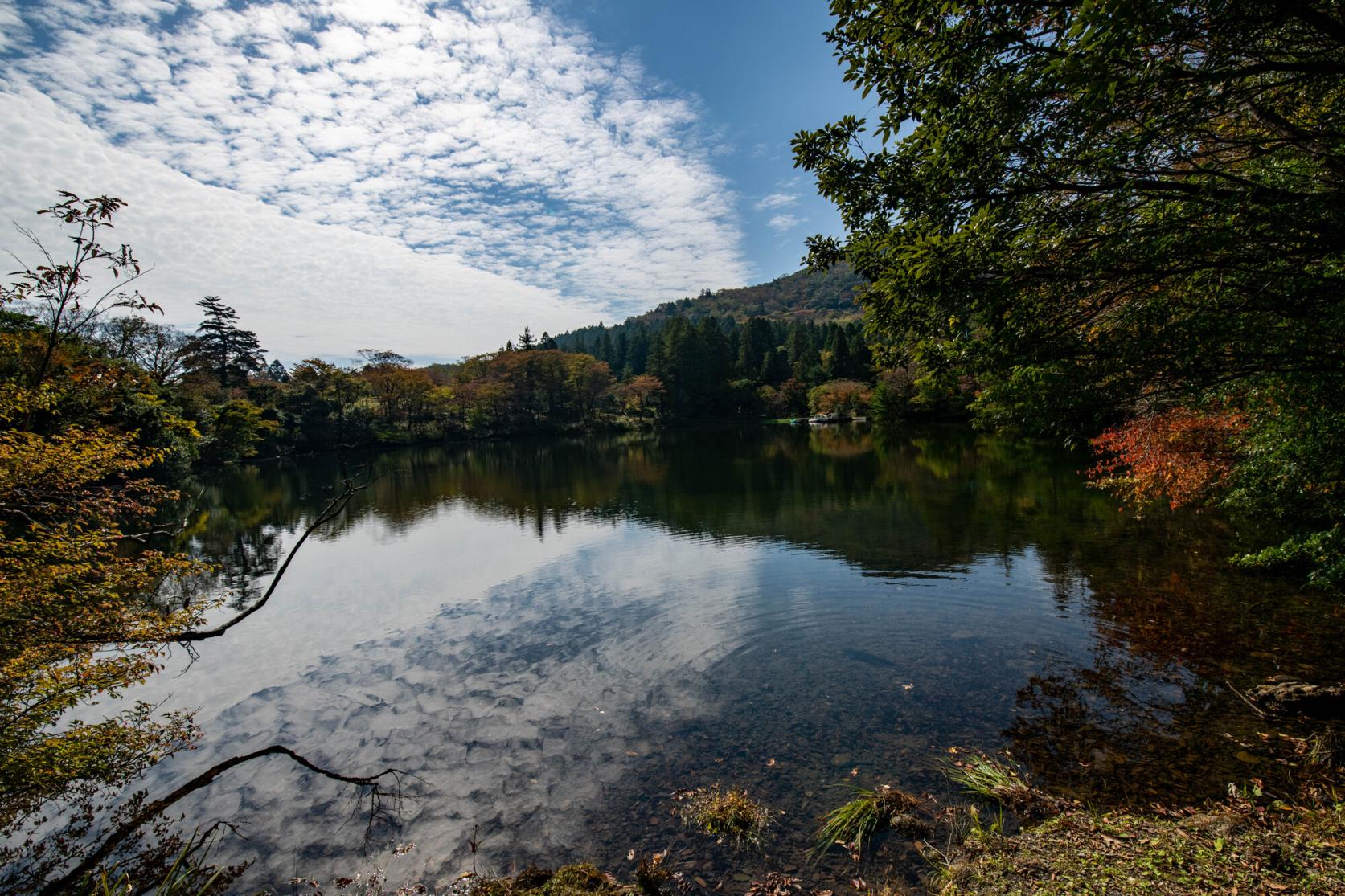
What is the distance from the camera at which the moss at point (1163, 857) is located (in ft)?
12.8

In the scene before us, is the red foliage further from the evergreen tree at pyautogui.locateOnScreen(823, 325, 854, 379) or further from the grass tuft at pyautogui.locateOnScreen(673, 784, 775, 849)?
the evergreen tree at pyautogui.locateOnScreen(823, 325, 854, 379)

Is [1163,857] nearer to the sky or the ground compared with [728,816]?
nearer to the sky

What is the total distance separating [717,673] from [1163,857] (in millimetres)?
6337

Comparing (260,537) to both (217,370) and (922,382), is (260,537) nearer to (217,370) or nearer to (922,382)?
(922,382)

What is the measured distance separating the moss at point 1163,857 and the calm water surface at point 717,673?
0.84 m

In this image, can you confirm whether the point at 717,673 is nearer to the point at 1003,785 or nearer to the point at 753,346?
the point at 1003,785

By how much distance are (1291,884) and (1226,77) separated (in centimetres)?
583

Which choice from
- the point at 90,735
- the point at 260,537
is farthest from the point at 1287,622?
the point at 260,537

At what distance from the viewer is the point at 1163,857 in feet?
14.1

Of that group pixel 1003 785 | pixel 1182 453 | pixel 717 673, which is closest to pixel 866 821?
pixel 1003 785

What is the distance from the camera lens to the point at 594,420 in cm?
8675

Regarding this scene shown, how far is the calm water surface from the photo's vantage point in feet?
21.0

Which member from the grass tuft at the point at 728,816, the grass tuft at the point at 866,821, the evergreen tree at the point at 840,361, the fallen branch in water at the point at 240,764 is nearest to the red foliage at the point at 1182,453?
the grass tuft at the point at 866,821

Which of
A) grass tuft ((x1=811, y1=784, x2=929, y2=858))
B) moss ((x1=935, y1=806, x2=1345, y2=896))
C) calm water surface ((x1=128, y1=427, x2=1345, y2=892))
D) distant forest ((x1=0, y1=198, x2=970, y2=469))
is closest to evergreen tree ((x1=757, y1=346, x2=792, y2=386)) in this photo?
distant forest ((x1=0, y1=198, x2=970, y2=469))
